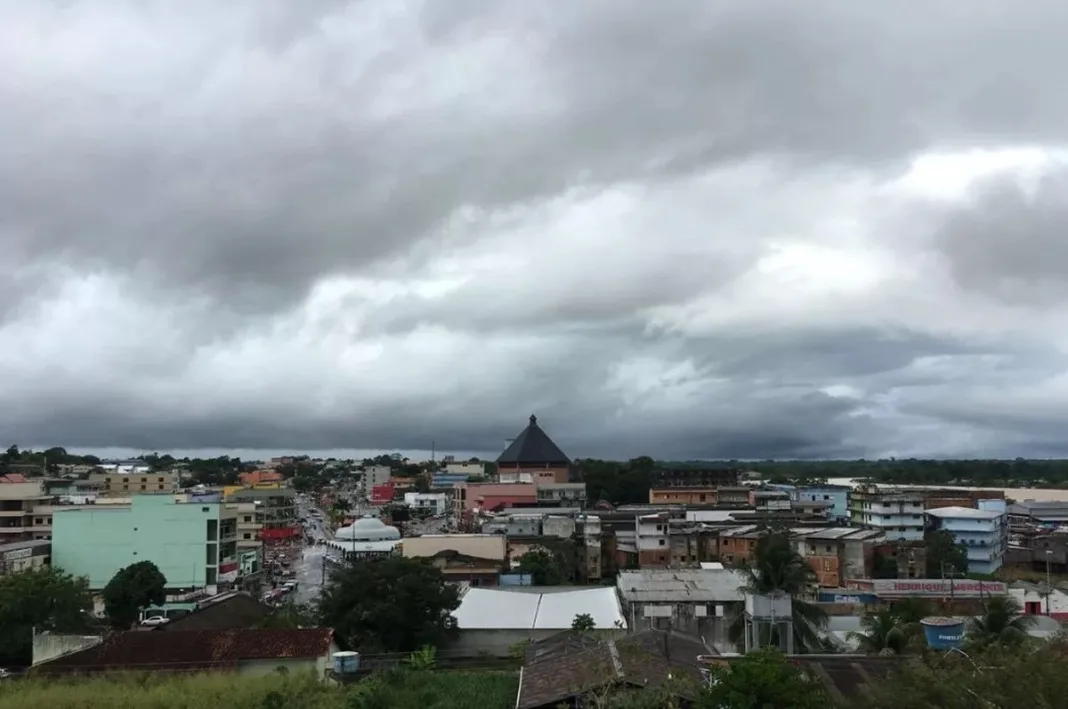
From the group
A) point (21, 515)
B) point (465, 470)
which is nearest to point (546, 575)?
point (21, 515)

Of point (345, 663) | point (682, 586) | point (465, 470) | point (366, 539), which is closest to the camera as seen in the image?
point (345, 663)

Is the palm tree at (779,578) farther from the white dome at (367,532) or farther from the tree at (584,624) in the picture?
the white dome at (367,532)

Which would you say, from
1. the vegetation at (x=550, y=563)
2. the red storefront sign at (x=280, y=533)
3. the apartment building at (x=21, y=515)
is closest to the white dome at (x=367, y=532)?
the vegetation at (x=550, y=563)

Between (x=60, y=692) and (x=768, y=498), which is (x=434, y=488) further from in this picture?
(x=60, y=692)

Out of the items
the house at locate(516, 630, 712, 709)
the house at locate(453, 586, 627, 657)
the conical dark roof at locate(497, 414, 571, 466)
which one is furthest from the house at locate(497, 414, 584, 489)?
the house at locate(516, 630, 712, 709)

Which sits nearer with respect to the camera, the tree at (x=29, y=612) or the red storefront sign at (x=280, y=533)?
the tree at (x=29, y=612)

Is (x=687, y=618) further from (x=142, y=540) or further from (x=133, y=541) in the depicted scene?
(x=133, y=541)
